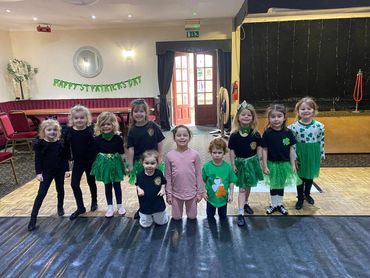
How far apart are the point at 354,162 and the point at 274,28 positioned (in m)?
2.71

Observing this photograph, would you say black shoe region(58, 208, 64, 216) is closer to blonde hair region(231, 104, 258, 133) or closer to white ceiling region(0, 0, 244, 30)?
blonde hair region(231, 104, 258, 133)

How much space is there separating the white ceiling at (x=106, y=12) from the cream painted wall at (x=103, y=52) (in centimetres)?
26

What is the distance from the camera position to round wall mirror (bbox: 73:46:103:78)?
7719mm

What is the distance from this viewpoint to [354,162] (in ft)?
15.2

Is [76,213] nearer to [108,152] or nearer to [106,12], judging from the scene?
[108,152]

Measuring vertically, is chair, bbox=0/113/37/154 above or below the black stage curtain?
below

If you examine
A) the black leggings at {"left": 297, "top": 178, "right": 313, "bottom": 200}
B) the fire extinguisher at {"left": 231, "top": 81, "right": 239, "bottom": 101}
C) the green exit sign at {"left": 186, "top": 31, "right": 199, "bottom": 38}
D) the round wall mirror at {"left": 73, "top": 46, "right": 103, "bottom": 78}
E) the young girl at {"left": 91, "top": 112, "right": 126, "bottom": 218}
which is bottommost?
the black leggings at {"left": 297, "top": 178, "right": 313, "bottom": 200}

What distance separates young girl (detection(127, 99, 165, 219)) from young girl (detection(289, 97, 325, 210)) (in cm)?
139

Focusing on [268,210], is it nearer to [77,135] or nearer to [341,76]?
[77,135]

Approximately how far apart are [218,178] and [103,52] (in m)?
6.22

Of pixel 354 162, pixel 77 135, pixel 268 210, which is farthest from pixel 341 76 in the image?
pixel 77 135

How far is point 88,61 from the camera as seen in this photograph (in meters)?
7.78

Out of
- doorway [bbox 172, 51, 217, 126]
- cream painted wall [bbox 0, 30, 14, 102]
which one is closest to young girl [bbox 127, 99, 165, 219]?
doorway [bbox 172, 51, 217, 126]

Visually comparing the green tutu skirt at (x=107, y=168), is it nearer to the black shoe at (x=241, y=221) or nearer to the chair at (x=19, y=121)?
the black shoe at (x=241, y=221)
